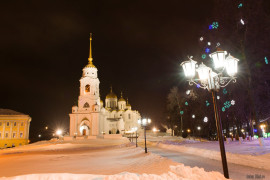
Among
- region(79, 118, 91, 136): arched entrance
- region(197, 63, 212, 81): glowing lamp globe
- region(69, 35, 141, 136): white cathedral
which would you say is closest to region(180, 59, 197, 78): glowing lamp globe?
region(197, 63, 212, 81): glowing lamp globe

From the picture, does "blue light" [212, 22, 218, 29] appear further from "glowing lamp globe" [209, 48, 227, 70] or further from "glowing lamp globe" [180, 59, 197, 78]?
"glowing lamp globe" [209, 48, 227, 70]

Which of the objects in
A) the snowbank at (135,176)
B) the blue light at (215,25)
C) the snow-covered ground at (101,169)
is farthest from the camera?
the blue light at (215,25)

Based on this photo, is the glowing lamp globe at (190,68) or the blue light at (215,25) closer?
the glowing lamp globe at (190,68)

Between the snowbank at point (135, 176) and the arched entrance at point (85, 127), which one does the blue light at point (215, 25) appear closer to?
the snowbank at point (135, 176)

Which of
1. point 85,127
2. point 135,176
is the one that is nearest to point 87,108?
point 85,127

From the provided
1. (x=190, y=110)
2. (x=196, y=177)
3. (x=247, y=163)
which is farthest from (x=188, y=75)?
(x=190, y=110)

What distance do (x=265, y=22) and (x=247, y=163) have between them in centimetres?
1455

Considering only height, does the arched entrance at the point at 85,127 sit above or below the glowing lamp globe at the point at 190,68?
below

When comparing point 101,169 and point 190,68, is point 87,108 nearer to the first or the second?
point 101,169

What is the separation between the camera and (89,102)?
53.3 meters

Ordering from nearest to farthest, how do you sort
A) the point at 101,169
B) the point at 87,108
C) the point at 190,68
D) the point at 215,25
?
the point at 190,68
the point at 101,169
the point at 215,25
the point at 87,108

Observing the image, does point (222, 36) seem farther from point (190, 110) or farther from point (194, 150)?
point (190, 110)

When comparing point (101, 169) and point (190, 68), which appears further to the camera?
point (101, 169)

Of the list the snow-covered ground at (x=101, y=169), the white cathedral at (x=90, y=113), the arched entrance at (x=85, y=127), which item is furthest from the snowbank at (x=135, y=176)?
the arched entrance at (x=85, y=127)
